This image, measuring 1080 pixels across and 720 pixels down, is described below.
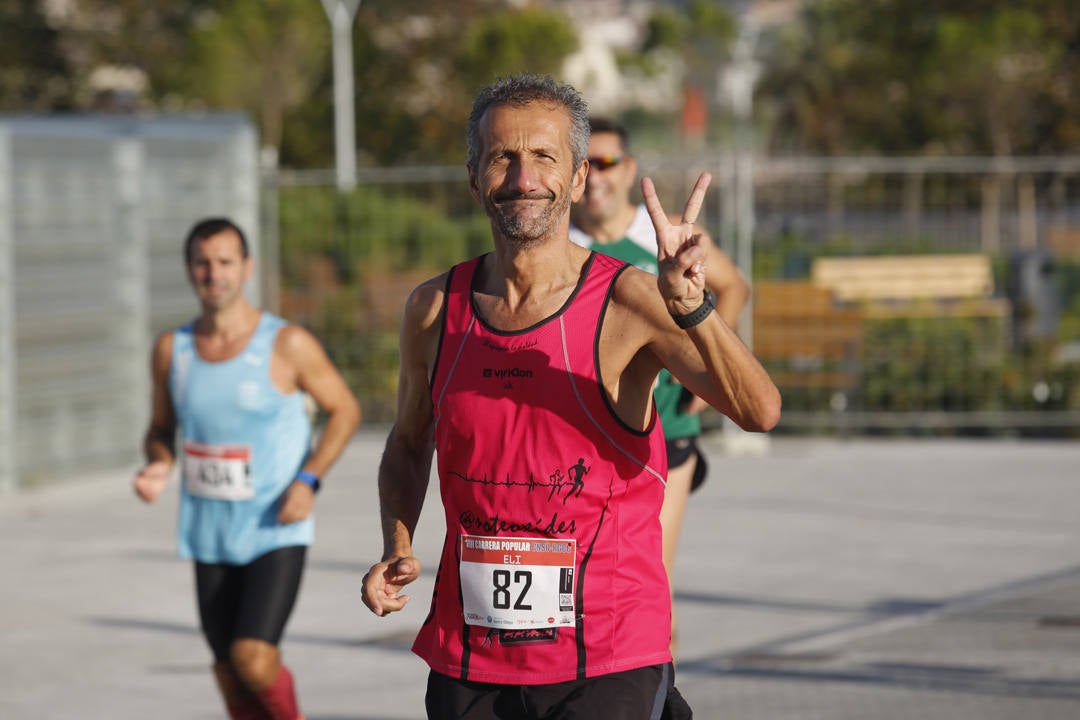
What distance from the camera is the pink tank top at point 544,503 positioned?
3342 mm

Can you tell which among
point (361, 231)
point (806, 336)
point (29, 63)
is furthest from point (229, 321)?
point (29, 63)

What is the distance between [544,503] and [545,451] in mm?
103

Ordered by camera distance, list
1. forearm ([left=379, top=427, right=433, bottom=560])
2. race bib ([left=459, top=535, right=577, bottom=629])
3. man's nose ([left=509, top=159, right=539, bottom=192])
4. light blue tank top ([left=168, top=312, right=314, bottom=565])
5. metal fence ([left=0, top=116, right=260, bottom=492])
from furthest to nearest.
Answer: metal fence ([left=0, top=116, right=260, bottom=492]), light blue tank top ([left=168, top=312, right=314, bottom=565]), forearm ([left=379, top=427, right=433, bottom=560]), race bib ([left=459, top=535, right=577, bottom=629]), man's nose ([left=509, top=159, right=539, bottom=192])

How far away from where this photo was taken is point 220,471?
18.7 ft

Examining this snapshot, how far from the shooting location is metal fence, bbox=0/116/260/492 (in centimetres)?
1227

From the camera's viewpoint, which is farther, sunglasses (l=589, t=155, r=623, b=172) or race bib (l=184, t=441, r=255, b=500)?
sunglasses (l=589, t=155, r=623, b=172)

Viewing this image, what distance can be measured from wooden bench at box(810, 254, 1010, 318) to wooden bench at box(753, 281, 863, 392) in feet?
0.67

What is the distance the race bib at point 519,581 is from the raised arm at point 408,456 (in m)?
0.12

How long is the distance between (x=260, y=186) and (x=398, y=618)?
6.85 m

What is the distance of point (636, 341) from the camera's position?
3.34m

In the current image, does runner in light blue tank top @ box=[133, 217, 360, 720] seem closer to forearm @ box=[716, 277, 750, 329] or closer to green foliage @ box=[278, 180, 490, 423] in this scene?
forearm @ box=[716, 277, 750, 329]

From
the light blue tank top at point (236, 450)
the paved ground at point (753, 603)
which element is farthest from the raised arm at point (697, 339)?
the paved ground at point (753, 603)

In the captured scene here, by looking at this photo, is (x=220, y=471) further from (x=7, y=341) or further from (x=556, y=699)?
(x=7, y=341)

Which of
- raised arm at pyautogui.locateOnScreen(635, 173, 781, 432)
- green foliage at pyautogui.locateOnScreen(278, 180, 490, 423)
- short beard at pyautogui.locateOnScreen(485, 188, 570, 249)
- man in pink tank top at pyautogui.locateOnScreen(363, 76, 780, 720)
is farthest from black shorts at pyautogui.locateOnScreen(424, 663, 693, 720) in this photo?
green foliage at pyautogui.locateOnScreen(278, 180, 490, 423)
